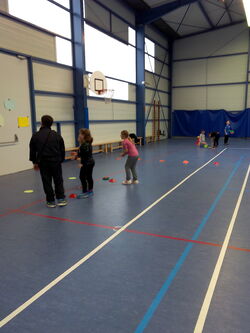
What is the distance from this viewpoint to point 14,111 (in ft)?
28.1

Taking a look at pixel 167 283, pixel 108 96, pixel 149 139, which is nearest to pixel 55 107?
pixel 108 96

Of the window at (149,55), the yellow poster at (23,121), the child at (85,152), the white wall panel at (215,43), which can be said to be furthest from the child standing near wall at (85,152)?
the white wall panel at (215,43)

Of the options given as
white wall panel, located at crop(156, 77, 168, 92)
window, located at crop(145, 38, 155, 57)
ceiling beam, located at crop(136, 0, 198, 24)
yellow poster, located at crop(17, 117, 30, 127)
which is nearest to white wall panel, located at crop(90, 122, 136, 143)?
yellow poster, located at crop(17, 117, 30, 127)

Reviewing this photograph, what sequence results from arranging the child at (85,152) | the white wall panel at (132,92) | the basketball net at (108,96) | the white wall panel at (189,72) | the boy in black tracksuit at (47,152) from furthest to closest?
the white wall panel at (189,72)
the white wall panel at (132,92)
the basketball net at (108,96)
the child at (85,152)
the boy in black tracksuit at (47,152)

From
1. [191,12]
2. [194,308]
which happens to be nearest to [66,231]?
[194,308]

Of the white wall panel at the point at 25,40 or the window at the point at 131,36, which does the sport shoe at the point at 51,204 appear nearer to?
the white wall panel at the point at 25,40

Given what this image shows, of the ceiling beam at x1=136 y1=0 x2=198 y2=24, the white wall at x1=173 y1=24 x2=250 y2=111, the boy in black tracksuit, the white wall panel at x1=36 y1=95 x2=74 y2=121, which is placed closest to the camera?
the boy in black tracksuit

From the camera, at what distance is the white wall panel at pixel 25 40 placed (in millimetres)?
8531

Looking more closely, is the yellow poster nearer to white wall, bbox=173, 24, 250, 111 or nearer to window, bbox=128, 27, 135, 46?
window, bbox=128, 27, 135, 46

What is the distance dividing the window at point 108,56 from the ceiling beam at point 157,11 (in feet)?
5.75

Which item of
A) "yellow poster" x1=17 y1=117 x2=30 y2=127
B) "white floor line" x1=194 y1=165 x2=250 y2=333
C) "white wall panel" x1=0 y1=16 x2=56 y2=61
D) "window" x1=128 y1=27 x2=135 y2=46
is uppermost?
"window" x1=128 y1=27 x2=135 y2=46

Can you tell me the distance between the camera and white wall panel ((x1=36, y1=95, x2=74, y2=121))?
1012 centimetres

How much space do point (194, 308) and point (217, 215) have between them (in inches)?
97.7

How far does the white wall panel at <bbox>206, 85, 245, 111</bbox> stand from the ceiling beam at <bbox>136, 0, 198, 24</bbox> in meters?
7.70
